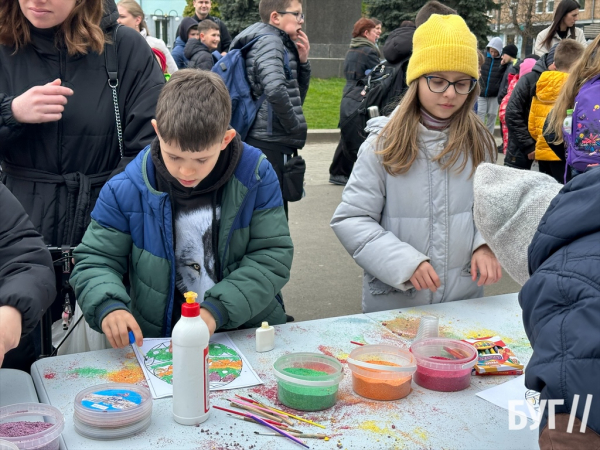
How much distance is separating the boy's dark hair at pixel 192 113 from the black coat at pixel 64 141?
0.46 metres

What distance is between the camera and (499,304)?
2318 millimetres

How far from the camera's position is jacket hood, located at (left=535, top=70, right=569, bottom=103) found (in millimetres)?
5492

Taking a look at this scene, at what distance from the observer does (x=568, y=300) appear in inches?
40.7

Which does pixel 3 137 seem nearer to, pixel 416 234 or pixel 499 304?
pixel 416 234

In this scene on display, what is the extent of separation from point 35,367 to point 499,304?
1.55 metres

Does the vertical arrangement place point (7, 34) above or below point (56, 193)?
above

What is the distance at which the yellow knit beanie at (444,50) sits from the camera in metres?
2.40

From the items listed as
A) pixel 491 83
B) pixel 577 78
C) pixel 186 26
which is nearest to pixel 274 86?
pixel 577 78

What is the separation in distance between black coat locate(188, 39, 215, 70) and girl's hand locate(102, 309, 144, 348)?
19.1ft

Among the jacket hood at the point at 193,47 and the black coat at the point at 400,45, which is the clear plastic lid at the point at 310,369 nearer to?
the black coat at the point at 400,45

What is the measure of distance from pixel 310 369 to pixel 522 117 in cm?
502

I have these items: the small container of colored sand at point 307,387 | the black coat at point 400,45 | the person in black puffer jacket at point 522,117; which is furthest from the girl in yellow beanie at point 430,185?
the person in black puffer jacket at point 522,117

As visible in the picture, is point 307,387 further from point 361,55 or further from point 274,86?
point 361,55

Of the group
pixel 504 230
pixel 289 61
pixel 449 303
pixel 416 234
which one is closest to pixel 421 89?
pixel 416 234
